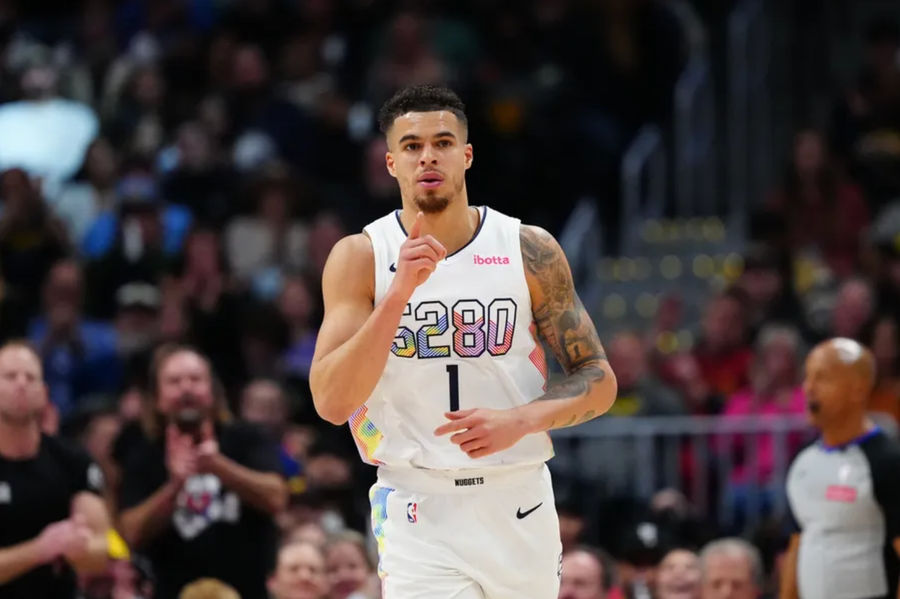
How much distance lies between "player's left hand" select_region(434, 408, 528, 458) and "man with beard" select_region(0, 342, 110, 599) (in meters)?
3.01

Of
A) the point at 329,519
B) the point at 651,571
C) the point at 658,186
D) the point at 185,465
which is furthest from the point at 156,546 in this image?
the point at 658,186

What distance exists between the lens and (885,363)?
40.6 feet

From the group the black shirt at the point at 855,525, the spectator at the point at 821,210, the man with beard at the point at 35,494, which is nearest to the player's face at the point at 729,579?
the black shirt at the point at 855,525

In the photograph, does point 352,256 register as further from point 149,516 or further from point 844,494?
point 844,494

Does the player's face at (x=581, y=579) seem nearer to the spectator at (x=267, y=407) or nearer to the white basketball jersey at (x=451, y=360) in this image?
the spectator at (x=267, y=407)

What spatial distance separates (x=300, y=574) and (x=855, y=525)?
306 cm

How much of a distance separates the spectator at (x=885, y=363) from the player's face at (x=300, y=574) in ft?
14.7

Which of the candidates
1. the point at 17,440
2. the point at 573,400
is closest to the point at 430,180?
the point at 573,400

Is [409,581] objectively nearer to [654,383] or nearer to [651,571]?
[651,571]

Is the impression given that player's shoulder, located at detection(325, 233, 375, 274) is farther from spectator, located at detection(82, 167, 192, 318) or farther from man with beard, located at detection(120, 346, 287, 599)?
spectator, located at detection(82, 167, 192, 318)

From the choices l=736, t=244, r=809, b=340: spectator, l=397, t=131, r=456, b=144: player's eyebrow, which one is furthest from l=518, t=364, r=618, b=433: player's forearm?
l=736, t=244, r=809, b=340: spectator

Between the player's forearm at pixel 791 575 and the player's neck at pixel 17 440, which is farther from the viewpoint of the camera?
the player's forearm at pixel 791 575

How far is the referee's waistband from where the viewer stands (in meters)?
6.54

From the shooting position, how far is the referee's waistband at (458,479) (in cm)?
654
